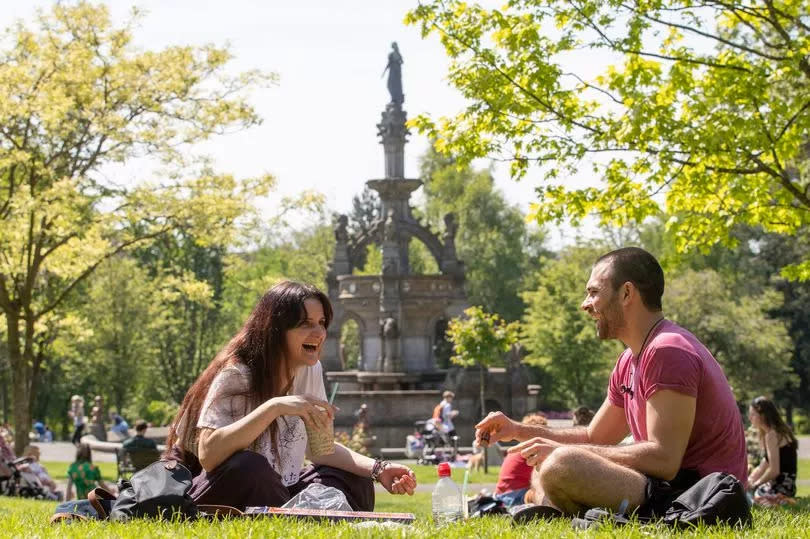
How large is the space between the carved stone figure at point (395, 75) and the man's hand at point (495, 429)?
30960 mm

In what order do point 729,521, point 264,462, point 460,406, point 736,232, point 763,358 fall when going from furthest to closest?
point 736,232, point 763,358, point 460,406, point 264,462, point 729,521

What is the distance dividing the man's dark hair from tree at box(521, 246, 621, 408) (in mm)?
47834

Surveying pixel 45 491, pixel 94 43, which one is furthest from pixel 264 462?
pixel 94 43

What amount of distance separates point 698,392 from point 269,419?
1.98m

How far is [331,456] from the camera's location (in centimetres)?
625

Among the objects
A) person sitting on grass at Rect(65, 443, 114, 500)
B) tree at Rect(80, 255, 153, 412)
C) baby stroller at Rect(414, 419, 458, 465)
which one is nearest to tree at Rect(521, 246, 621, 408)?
tree at Rect(80, 255, 153, 412)

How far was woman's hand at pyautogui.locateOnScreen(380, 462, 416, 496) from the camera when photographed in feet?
20.3

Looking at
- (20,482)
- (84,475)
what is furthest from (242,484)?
(20,482)

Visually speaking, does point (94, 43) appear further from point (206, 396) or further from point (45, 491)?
point (206, 396)

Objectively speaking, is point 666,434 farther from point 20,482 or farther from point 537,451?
point 20,482

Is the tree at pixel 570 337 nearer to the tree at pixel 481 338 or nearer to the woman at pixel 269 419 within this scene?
the tree at pixel 481 338

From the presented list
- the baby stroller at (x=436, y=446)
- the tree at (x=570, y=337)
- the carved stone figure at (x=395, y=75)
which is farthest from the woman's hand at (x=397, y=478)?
the tree at (x=570, y=337)

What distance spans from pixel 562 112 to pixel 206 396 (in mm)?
9877

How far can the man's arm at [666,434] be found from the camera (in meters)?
5.27
